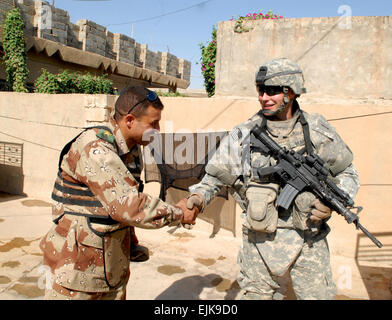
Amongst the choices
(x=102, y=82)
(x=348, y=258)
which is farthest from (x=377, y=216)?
(x=102, y=82)

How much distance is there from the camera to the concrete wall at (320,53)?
215 inches

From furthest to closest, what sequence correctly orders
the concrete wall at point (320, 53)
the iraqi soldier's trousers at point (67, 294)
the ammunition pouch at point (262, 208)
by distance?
the concrete wall at point (320, 53)
the ammunition pouch at point (262, 208)
the iraqi soldier's trousers at point (67, 294)

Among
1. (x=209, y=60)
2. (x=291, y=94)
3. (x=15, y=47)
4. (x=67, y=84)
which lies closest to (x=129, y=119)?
(x=291, y=94)

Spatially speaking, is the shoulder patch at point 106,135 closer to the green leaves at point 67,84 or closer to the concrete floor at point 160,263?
the concrete floor at point 160,263

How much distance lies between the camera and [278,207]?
2480 mm

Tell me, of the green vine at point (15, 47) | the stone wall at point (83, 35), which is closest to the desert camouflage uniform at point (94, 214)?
the green vine at point (15, 47)

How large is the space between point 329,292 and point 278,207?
700mm

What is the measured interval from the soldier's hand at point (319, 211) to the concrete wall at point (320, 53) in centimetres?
397

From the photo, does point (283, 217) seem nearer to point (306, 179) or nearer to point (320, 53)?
point (306, 179)

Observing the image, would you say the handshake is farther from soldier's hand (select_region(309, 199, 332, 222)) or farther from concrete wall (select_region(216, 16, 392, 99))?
concrete wall (select_region(216, 16, 392, 99))

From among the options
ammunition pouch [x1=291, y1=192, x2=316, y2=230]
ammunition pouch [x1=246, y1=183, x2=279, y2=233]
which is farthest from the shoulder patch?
ammunition pouch [x1=291, y1=192, x2=316, y2=230]

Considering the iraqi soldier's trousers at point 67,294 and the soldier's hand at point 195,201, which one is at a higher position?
the soldier's hand at point 195,201

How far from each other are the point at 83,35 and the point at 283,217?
45.3 ft
